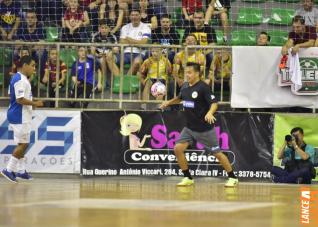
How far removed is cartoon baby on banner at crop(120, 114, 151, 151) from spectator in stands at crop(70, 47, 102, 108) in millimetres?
997

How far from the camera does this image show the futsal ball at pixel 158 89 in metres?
15.2

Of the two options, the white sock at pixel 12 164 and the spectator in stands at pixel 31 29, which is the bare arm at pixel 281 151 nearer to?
the white sock at pixel 12 164

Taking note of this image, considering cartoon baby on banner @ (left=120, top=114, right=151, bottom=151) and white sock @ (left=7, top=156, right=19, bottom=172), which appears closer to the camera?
white sock @ (left=7, top=156, right=19, bottom=172)

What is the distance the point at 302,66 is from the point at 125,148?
4063 mm

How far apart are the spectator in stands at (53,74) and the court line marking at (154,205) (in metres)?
5.74

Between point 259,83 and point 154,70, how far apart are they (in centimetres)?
224

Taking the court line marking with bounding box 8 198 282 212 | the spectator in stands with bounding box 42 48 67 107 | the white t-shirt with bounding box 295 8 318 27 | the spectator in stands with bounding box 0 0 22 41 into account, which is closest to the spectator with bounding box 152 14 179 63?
the spectator in stands with bounding box 42 48 67 107

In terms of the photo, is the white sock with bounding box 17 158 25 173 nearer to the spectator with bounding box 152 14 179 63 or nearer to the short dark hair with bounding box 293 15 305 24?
the spectator with bounding box 152 14 179 63

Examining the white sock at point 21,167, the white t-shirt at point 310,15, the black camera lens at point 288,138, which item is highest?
the white t-shirt at point 310,15

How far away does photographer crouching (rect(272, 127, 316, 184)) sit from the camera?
14.3 meters

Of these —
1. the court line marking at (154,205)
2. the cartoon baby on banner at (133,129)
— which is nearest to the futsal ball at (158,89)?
the cartoon baby on banner at (133,129)

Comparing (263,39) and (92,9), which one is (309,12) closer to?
(263,39)

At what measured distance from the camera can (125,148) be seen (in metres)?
15.1

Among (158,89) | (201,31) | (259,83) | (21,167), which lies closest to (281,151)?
(259,83)
